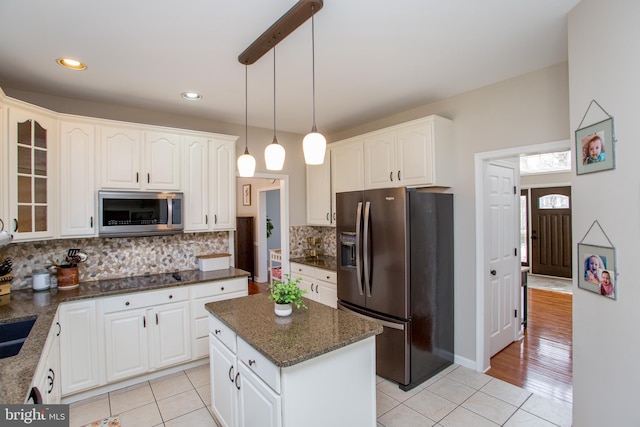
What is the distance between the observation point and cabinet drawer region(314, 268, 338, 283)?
3.69m

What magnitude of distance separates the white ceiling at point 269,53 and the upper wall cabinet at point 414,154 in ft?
1.15

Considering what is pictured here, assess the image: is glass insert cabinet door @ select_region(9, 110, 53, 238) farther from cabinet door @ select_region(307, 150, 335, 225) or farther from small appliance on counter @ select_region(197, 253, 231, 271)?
cabinet door @ select_region(307, 150, 335, 225)

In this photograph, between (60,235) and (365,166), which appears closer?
(60,235)

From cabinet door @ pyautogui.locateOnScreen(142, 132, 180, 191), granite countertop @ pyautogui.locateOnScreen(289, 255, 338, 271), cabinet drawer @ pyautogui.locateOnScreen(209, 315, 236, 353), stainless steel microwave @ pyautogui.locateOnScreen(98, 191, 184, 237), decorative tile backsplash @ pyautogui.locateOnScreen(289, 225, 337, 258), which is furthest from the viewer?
decorative tile backsplash @ pyautogui.locateOnScreen(289, 225, 337, 258)

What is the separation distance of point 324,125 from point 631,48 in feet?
10.3

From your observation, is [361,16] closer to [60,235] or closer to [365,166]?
[365,166]

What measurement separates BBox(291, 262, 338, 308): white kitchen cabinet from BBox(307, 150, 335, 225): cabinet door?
0.66 meters

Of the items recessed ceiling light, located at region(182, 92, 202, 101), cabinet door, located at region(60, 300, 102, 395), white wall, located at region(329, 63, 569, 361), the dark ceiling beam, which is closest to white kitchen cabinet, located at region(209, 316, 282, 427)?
cabinet door, located at region(60, 300, 102, 395)

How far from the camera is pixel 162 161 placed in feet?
10.6

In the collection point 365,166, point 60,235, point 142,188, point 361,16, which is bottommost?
point 60,235

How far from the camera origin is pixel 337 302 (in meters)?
3.47


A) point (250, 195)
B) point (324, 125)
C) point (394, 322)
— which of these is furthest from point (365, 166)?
point (250, 195)

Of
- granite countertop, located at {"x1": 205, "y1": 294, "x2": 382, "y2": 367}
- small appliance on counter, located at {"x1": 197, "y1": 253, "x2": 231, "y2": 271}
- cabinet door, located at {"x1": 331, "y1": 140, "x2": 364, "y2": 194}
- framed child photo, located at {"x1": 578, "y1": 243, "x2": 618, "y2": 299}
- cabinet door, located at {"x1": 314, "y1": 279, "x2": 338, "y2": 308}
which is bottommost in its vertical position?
cabinet door, located at {"x1": 314, "y1": 279, "x2": 338, "y2": 308}

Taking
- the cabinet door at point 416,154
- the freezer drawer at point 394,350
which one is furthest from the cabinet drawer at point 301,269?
the cabinet door at point 416,154
